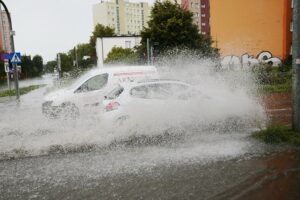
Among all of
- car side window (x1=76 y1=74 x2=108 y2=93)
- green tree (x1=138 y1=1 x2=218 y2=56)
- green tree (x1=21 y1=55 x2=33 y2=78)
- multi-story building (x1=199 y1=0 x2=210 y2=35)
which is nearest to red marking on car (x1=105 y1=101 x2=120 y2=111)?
car side window (x1=76 y1=74 x2=108 y2=93)

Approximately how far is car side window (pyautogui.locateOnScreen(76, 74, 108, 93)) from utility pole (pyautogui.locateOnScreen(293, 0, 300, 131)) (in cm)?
731

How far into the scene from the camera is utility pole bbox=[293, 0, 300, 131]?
26.2 feet

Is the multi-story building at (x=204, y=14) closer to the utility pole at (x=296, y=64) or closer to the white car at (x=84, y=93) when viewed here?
the white car at (x=84, y=93)

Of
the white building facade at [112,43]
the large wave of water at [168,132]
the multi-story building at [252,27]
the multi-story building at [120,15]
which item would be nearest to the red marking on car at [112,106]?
the large wave of water at [168,132]

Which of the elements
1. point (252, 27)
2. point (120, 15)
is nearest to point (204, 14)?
point (252, 27)

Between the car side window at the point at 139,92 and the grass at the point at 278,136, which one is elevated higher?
the car side window at the point at 139,92

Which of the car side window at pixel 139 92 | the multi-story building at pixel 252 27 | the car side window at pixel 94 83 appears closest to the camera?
the car side window at pixel 139 92

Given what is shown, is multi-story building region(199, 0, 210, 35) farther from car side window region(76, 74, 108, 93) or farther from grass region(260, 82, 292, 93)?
car side window region(76, 74, 108, 93)

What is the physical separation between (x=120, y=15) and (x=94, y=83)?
133 metres

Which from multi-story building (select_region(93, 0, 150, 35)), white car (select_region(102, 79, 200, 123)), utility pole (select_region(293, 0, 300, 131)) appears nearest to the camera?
utility pole (select_region(293, 0, 300, 131))

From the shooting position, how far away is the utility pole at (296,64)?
7980mm

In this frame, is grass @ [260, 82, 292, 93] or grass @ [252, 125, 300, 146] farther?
grass @ [260, 82, 292, 93]

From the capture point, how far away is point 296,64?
8141 mm

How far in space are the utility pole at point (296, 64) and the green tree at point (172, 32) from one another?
28.1 m
